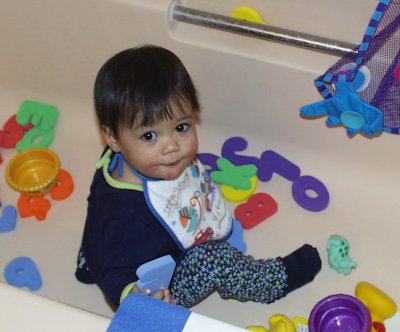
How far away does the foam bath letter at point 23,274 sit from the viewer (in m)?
1.32

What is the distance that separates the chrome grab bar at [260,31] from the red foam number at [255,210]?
34cm

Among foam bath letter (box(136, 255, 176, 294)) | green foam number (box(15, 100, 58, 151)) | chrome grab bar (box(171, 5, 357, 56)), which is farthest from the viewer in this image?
green foam number (box(15, 100, 58, 151))

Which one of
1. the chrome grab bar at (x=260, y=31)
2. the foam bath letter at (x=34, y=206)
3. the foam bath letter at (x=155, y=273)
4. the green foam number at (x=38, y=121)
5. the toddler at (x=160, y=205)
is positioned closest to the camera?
the foam bath letter at (x=155, y=273)

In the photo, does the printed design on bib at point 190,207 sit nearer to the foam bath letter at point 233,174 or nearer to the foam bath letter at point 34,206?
the foam bath letter at point 233,174

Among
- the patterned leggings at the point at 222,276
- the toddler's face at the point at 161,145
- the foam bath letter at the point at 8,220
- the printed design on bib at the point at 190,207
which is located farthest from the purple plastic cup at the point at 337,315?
the foam bath letter at the point at 8,220

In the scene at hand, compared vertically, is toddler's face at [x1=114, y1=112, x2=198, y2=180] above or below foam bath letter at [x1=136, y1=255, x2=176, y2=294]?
above

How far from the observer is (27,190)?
141 cm

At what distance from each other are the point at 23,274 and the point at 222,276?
442 mm

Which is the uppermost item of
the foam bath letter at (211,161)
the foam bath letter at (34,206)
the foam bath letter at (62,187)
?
the foam bath letter at (211,161)

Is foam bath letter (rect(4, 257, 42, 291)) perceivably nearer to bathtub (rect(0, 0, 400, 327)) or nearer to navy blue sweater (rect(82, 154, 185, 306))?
bathtub (rect(0, 0, 400, 327))

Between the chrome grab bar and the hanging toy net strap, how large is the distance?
4cm

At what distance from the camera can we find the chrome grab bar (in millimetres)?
1212

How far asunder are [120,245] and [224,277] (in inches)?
8.2

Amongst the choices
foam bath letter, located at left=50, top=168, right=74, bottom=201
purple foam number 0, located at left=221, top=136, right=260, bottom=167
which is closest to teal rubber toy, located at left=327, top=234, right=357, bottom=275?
purple foam number 0, located at left=221, top=136, right=260, bottom=167
